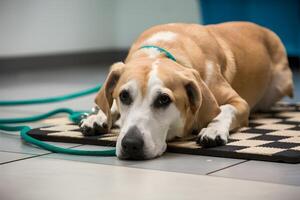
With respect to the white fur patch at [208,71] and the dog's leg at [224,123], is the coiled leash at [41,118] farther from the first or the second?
the white fur patch at [208,71]

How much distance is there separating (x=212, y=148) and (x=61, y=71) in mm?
4382

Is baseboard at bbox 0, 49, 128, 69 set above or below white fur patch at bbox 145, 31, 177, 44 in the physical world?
below

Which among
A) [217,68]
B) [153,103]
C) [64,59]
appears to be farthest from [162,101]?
[64,59]

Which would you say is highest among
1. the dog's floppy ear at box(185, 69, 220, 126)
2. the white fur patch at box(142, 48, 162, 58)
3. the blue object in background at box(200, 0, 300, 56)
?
the blue object in background at box(200, 0, 300, 56)

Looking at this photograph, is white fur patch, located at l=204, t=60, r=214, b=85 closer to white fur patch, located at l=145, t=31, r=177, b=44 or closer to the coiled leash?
white fur patch, located at l=145, t=31, r=177, b=44

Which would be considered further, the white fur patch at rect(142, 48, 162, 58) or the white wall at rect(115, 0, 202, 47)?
the white wall at rect(115, 0, 202, 47)

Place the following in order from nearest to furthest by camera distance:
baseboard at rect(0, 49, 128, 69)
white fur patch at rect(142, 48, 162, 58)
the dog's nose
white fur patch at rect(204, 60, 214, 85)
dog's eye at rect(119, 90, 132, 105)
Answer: the dog's nose
dog's eye at rect(119, 90, 132, 105)
white fur patch at rect(142, 48, 162, 58)
white fur patch at rect(204, 60, 214, 85)
baseboard at rect(0, 49, 128, 69)

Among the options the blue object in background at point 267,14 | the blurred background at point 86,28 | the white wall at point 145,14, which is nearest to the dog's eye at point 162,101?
the blurred background at point 86,28

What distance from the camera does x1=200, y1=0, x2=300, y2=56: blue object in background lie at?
5969 millimetres

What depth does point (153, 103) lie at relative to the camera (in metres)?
2.53

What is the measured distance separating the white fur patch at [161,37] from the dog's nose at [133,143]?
2.28 ft

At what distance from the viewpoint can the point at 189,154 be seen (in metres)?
2.63

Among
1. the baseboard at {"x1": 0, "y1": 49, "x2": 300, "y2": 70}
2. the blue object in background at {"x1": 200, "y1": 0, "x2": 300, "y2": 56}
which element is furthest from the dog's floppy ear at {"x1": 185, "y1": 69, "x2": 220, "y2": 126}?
the baseboard at {"x1": 0, "y1": 49, "x2": 300, "y2": 70}

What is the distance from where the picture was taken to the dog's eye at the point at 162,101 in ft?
8.32
